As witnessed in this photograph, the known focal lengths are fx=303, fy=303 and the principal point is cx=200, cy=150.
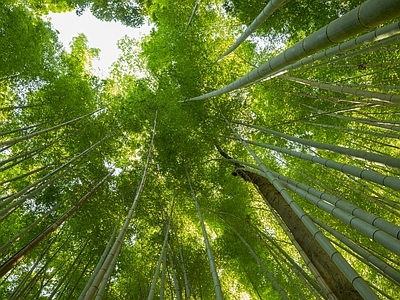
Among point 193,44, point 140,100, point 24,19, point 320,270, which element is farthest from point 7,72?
point 320,270

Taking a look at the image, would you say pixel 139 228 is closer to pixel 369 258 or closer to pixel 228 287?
pixel 228 287

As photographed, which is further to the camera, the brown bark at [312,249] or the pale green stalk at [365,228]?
the brown bark at [312,249]

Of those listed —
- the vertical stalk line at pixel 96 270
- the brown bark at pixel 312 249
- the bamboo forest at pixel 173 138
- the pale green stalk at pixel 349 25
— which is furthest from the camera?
the bamboo forest at pixel 173 138

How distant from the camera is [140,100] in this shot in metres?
5.81

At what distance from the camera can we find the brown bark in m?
2.91

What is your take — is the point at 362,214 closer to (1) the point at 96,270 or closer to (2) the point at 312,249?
(2) the point at 312,249

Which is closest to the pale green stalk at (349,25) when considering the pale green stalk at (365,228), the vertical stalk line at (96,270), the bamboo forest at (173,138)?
the pale green stalk at (365,228)

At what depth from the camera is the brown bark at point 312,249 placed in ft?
9.53

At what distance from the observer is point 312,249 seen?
11.2ft

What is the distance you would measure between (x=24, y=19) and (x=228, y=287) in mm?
7016

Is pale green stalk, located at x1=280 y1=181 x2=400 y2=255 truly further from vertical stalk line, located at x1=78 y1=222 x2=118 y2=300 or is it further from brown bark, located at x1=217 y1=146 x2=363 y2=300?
vertical stalk line, located at x1=78 y1=222 x2=118 y2=300

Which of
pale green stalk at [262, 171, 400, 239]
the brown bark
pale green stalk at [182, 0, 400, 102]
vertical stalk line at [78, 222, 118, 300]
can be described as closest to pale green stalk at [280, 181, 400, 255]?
pale green stalk at [262, 171, 400, 239]

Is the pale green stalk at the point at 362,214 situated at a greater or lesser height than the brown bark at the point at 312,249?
lesser

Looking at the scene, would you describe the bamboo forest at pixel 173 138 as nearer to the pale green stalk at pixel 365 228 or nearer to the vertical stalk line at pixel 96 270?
the vertical stalk line at pixel 96 270
